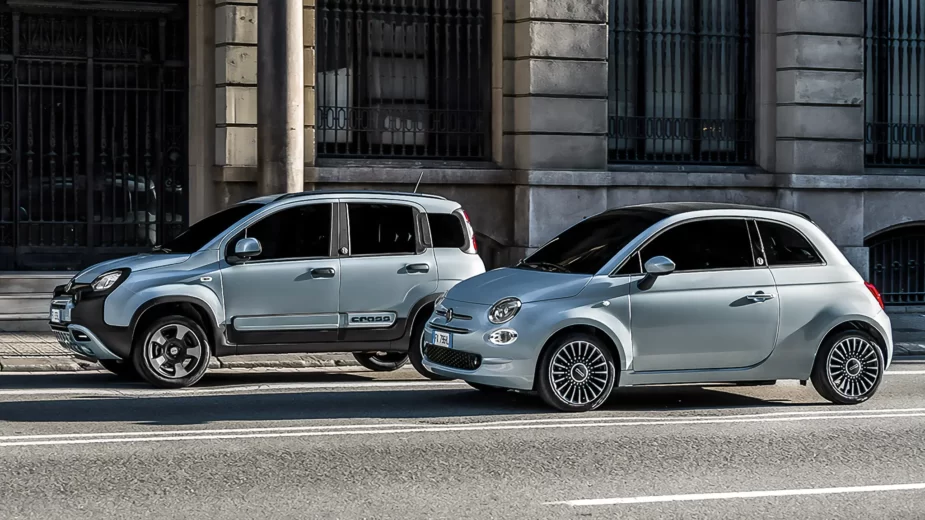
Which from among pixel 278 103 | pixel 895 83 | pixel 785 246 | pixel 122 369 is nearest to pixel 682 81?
pixel 895 83

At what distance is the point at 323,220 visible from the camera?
41.3ft

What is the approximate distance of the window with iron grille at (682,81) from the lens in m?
20.1

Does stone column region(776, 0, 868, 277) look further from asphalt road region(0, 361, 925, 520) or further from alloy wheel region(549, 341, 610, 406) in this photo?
alloy wheel region(549, 341, 610, 406)

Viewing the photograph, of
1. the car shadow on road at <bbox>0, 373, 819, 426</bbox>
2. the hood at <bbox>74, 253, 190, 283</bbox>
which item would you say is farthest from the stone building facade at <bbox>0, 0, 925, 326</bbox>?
the car shadow on road at <bbox>0, 373, 819, 426</bbox>

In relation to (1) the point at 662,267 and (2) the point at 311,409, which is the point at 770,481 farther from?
(2) the point at 311,409

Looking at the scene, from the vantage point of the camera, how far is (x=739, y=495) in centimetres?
771

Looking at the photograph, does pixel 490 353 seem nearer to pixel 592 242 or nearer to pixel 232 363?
pixel 592 242

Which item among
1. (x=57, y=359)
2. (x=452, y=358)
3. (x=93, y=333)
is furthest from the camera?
(x=57, y=359)

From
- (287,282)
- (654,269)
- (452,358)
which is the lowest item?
(452,358)

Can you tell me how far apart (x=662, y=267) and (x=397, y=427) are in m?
2.35

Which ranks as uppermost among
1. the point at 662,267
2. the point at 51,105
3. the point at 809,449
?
the point at 51,105

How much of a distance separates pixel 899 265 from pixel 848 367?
397 inches

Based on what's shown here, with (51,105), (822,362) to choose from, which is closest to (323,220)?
(822,362)

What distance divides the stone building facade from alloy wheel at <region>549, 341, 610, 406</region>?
8.26 m
